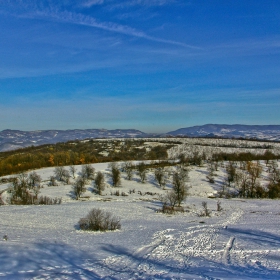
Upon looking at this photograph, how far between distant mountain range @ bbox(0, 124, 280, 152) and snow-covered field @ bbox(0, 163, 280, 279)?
164 ft

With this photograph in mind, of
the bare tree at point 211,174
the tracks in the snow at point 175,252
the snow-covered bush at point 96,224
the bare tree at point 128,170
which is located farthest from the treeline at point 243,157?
the tracks in the snow at point 175,252

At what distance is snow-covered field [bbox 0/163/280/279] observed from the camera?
6219mm

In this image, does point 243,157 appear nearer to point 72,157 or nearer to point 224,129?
point 72,157

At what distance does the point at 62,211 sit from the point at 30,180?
11837mm

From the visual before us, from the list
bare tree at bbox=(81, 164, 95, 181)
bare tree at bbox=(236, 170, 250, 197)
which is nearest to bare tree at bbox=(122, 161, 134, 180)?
bare tree at bbox=(81, 164, 95, 181)

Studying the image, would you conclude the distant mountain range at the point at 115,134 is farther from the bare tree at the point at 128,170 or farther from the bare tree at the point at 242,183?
the bare tree at the point at 242,183

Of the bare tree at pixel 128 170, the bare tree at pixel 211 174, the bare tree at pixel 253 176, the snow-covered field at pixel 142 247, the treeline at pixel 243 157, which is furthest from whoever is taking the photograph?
the treeline at pixel 243 157

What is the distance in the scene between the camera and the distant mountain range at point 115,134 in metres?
68.9

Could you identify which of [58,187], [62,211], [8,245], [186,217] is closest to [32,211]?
[62,211]

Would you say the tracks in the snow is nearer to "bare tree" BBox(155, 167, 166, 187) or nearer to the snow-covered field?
the snow-covered field

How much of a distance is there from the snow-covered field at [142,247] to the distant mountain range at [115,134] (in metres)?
50.0

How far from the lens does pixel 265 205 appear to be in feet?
58.1

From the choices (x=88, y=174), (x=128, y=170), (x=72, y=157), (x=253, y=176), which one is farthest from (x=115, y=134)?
(x=253, y=176)

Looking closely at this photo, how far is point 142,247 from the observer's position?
8.05 meters
